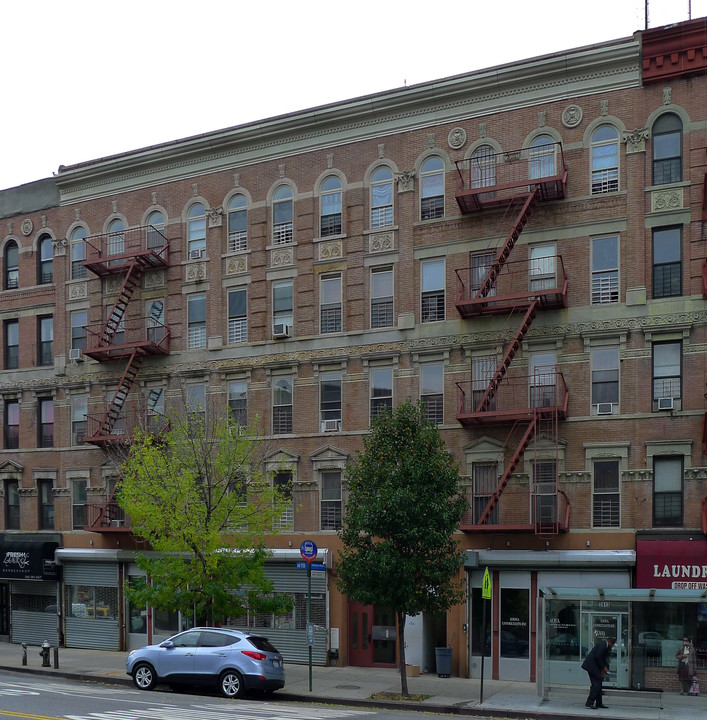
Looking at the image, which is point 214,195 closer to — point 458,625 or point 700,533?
point 458,625

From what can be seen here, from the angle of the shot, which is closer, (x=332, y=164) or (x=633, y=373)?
(x=633, y=373)

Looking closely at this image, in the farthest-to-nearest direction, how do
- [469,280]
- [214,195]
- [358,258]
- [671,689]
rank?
[214,195] → [358,258] → [469,280] → [671,689]

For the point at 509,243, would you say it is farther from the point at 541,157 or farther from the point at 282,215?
the point at 282,215

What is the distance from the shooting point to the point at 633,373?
85.0 feet

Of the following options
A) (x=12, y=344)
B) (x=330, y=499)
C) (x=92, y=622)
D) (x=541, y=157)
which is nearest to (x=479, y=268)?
(x=541, y=157)

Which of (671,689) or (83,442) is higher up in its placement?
(83,442)

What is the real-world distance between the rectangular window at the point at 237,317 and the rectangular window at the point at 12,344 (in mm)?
10127

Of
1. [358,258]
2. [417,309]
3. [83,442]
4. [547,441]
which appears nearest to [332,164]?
[358,258]

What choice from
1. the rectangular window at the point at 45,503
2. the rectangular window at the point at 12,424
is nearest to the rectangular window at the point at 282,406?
the rectangular window at the point at 45,503

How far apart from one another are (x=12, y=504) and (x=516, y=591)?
794 inches

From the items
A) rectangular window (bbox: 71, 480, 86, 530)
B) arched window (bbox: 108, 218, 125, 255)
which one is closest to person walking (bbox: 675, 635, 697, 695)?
rectangular window (bbox: 71, 480, 86, 530)

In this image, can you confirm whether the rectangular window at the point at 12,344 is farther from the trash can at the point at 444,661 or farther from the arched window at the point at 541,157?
the arched window at the point at 541,157

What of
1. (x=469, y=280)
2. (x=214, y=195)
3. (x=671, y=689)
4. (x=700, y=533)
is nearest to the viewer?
(x=671, y=689)

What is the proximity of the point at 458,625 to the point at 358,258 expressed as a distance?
11.2 m
